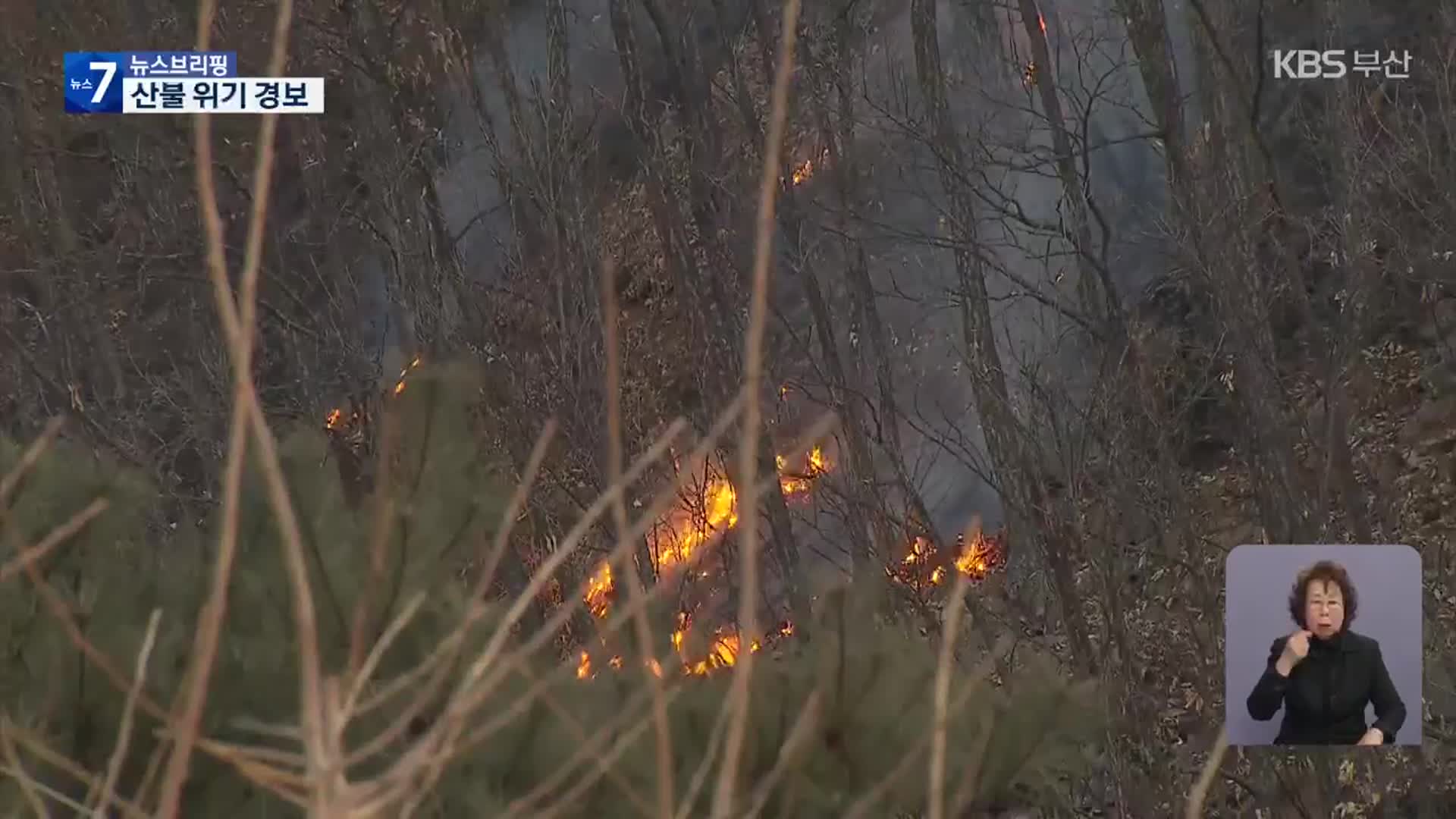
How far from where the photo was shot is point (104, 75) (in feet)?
18.4

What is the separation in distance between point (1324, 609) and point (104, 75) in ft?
15.6

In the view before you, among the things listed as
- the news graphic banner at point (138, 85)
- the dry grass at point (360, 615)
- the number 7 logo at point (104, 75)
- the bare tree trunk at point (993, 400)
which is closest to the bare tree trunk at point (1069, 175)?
the bare tree trunk at point (993, 400)

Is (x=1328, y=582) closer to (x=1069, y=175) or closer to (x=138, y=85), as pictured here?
(x=1069, y=175)

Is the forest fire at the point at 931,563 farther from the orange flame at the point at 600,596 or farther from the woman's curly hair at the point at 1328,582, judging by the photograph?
the woman's curly hair at the point at 1328,582

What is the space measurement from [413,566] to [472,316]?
3603mm

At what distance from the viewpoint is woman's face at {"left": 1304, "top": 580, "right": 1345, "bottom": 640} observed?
12.0 ft

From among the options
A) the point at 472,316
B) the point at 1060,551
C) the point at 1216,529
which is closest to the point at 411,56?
the point at 472,316

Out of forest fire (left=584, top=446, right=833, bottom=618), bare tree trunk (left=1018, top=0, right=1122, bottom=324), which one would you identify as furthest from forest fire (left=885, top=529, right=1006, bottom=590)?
bare tree trunk (left=1018, top=0, right=1122, bottom=324)

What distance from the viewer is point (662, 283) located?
563 centimetres

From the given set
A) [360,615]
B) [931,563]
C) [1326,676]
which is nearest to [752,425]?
[360,615]

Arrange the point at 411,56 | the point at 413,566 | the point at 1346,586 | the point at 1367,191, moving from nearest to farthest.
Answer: the point at 413,566, the point at 1346,586, the point at 1367,191, the point at 411,56

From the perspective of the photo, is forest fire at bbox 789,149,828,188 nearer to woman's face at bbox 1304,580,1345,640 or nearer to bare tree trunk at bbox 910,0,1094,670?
bare tree trunk at bbox 910,0,1094,670

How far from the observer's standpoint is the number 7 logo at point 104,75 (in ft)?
18.2

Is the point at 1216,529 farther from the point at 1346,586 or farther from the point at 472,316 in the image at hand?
the point at 472,316
